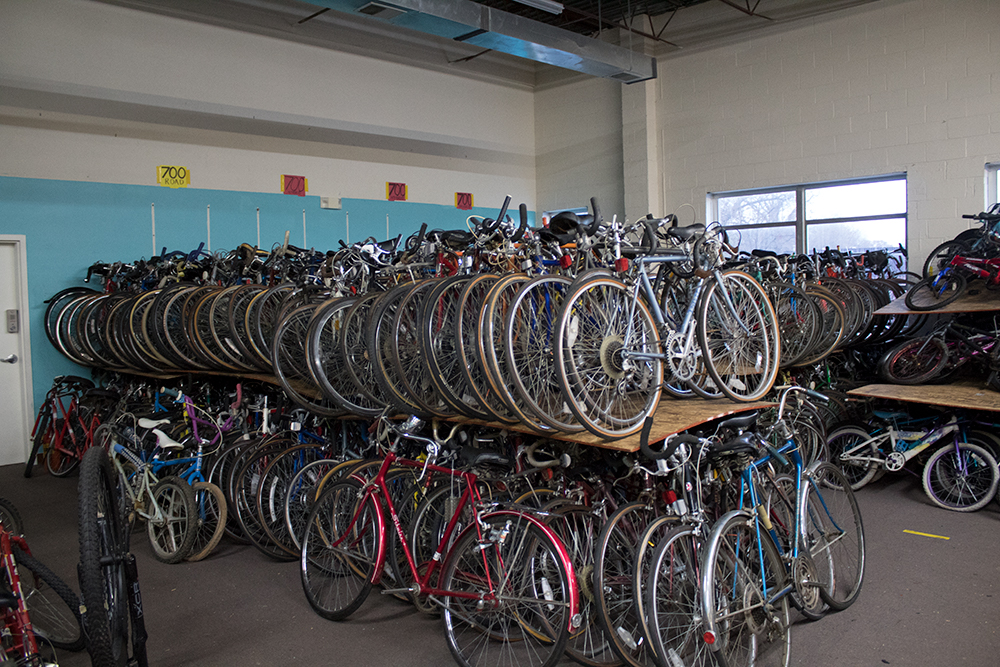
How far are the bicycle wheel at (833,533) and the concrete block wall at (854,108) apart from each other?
5122mm

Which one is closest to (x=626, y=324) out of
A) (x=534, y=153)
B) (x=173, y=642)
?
(x=173, y=642)

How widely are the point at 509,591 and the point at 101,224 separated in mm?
6302

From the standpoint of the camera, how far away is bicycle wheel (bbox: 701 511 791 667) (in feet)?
7.98

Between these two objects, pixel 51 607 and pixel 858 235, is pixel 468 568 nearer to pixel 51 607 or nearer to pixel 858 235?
pixel 51 607

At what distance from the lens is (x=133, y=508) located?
439 cm

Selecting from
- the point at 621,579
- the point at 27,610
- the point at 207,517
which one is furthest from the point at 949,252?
the point at 27,610

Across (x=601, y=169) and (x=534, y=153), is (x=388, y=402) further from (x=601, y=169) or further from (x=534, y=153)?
(x=534, y=153)

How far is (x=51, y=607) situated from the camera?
3482 mm

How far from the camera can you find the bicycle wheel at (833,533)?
118 inches

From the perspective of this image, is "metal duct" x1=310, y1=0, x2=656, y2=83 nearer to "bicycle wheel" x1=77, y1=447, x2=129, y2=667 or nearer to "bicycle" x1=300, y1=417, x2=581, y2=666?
"bicycle" x1=300, y1=417, x2=581, y2=666

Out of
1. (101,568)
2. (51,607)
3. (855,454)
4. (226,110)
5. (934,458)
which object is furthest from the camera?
(226,110)

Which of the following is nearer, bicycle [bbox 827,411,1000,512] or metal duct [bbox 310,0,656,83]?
bicycle [bbox 827,411,1000,512]

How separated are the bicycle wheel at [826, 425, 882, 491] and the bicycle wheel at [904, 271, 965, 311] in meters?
1.09

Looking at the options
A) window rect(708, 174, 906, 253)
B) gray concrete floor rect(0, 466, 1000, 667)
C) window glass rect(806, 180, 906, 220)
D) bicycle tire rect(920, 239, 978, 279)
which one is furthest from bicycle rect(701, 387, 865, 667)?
window glass rect(806, 180, 906, 220)
